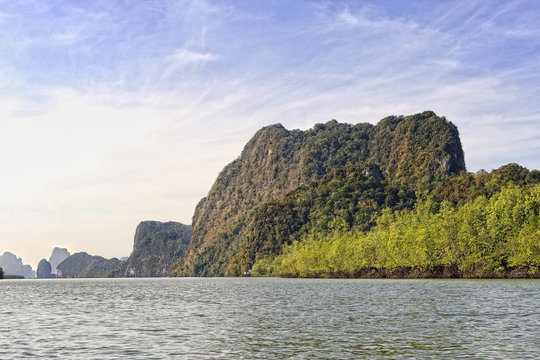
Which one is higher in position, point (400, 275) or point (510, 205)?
point (510, 205)

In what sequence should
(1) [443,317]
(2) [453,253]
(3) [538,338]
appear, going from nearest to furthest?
(3) [538,338]
(1) [443,317]
(2) [453,253]

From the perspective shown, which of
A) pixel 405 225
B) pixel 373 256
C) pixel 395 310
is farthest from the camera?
pixel 405 225

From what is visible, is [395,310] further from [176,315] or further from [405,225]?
[405,225]

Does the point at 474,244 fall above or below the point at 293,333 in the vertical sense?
above

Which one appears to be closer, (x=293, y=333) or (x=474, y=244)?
(x=293, y=333)

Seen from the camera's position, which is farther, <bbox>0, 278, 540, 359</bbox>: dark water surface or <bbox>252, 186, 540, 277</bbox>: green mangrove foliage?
<bbox>252, 186, 540, 277</bbox>: green mangrove foliage

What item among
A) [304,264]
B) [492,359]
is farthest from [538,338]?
[304,264]

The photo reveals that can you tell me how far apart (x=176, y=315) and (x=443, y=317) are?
933 inches

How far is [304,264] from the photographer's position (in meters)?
193

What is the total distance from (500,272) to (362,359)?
103 metres

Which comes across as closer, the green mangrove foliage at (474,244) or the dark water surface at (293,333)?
the dark water surface at (293,333)

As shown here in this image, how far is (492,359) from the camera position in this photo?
79.3 ft

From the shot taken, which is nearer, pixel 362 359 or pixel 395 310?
pixel 362 359

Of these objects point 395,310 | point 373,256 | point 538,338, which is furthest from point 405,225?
point 538,338
